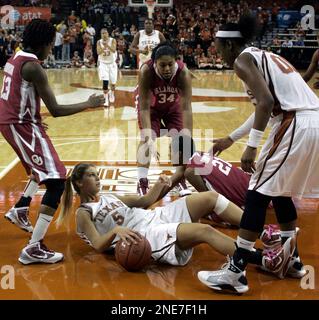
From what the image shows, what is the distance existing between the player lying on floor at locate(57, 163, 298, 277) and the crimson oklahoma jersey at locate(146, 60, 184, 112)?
5.36 feet

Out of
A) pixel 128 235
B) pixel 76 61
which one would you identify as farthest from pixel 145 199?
pixel 76 61

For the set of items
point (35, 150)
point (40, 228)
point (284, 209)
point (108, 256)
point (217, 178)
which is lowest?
point (108, 256)

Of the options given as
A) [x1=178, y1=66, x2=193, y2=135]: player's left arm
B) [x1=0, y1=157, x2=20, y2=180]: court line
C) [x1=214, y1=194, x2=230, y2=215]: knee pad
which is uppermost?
[x1=178, y1=66, x2=193, y2=135]: player's left arm

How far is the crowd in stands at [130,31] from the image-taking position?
22078 millimetres

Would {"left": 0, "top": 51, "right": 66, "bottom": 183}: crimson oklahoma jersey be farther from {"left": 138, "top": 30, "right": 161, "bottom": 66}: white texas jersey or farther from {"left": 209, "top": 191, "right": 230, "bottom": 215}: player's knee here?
{"left": 138, "top": 30, "right": 161, "bottom": 66}: white texas jersey

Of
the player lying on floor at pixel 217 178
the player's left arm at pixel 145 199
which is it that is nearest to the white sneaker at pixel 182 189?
the player lying on floor at pixel 217 178

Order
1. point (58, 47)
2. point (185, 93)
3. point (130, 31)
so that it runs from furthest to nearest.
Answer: point (130, 31) < point (58, 47) < point (185, 93)

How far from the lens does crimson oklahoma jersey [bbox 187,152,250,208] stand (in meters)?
4.85

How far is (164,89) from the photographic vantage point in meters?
5.64

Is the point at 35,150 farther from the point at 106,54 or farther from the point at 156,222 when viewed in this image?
the point at 106,54

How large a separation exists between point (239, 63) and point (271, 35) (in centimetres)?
2132

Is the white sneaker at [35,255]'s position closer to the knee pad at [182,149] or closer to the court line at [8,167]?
the knee pad at [182,149]

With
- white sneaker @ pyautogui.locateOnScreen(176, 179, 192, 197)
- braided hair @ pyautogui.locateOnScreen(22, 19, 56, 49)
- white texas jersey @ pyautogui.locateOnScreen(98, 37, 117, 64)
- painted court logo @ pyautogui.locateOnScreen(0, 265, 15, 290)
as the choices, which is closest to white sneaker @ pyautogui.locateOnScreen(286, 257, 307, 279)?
painted court logo @ pyautogui.locateOnScreen(0, 265, 15, 290)

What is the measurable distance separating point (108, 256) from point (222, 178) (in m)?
1.38
